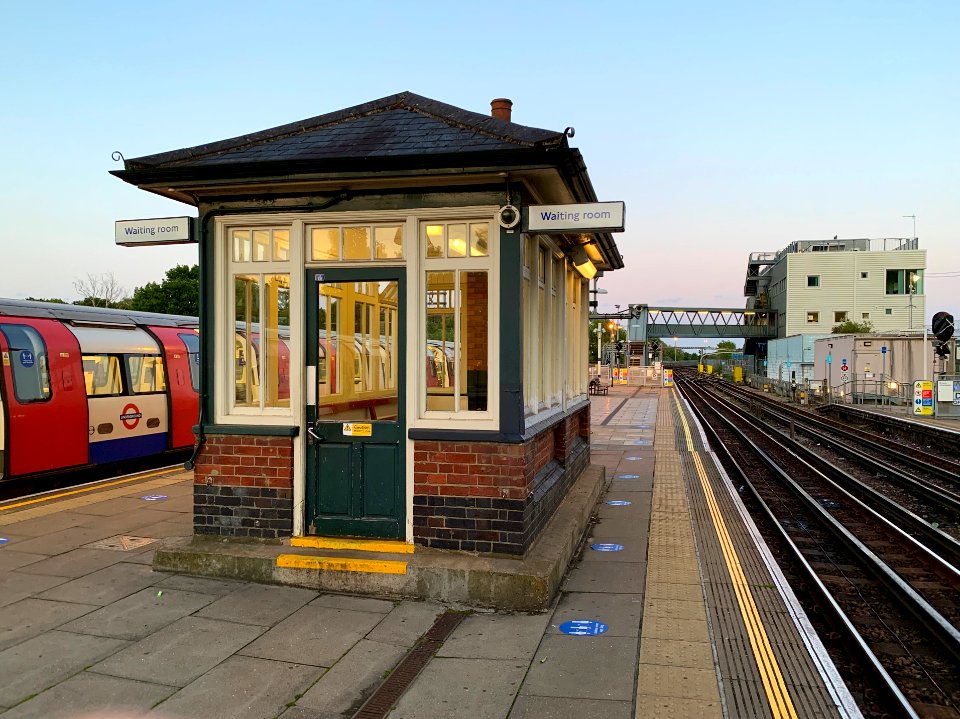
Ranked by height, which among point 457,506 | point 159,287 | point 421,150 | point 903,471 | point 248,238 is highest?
point 159,287

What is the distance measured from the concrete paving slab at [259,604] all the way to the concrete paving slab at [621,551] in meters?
2.55

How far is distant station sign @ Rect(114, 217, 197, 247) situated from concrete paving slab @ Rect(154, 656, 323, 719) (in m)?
3.39

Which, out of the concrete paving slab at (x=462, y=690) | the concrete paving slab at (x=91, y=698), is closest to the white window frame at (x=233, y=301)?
the concrete paving slab at (x=91, y=698)

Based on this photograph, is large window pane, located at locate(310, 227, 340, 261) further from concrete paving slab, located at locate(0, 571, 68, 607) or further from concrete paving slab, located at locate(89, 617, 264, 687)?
concrete paving slab, located at locate(0, 571, 68, 607)

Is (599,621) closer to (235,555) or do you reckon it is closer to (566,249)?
(235,555)

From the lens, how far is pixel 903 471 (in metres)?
14.0

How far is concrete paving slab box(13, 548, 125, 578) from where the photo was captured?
5.70 m

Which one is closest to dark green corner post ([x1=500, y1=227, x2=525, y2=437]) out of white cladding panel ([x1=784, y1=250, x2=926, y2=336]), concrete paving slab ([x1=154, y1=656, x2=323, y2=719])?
concrete paving slab ([x1=154, y1=656, x2=323, y2=719])

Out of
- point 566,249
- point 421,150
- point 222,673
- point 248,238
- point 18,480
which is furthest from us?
point 18,480

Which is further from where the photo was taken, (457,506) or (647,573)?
(647,573)

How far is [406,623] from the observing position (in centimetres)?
472

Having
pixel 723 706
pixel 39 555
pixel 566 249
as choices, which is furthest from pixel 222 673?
pixel 566 249

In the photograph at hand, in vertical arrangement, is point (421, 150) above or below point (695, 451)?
above

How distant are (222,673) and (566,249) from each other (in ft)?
18.5
